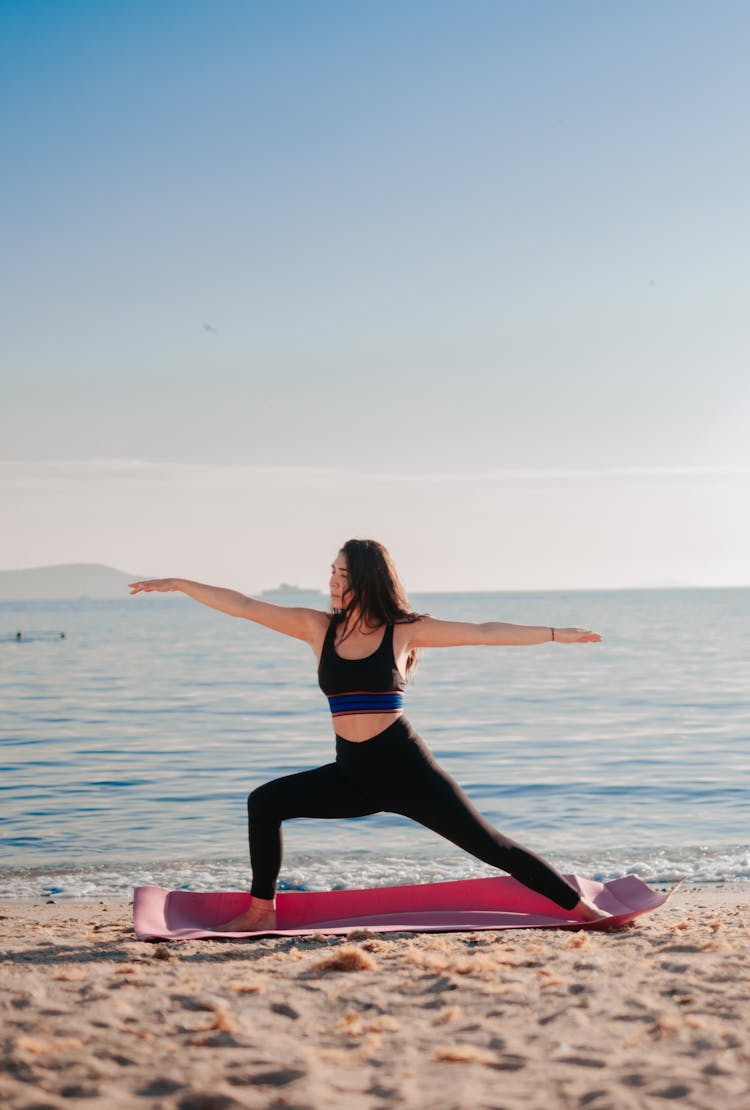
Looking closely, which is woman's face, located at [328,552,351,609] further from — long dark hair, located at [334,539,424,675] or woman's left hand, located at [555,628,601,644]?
woman's left hand, located at [555,628,601,644]

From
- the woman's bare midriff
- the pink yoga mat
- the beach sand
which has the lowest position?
the pink yoga mat

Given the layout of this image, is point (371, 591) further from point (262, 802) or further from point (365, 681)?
point (262, 802)

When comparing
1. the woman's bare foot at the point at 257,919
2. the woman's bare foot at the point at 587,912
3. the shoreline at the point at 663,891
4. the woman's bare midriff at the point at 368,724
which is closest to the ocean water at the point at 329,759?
the shoreline at the point at 663,891

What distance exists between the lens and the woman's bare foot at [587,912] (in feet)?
18.8

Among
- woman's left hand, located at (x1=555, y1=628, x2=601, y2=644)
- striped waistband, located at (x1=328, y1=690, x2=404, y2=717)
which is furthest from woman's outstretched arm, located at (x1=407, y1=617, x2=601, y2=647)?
striped waistband, located at (x1=328, y1=690, x2=404, y2=717)

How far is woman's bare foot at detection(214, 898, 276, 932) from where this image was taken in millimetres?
5668

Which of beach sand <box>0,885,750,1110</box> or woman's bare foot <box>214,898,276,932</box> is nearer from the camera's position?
beach sand <box>0,885,750,1110</box>

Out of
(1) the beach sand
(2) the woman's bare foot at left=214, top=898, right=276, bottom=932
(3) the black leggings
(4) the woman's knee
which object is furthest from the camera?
(2) the woman's bare foot at left=214, top=898, right=276, bottom=932

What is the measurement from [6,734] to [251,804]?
1213cm

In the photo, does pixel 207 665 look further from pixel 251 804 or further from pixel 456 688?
pixel 251 804

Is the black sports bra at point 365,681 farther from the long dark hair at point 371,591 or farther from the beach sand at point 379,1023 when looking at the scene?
the beach sand at point 379,1023

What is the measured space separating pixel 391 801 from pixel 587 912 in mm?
1233

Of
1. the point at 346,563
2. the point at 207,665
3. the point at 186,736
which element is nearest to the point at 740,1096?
the point at 346,563

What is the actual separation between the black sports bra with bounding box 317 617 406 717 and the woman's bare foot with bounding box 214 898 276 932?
111 centimetres
